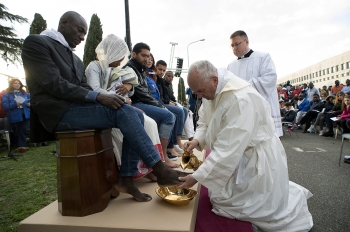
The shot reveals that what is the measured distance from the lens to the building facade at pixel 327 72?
35.9m

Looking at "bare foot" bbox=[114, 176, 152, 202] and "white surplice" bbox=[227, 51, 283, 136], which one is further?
"white surplice" bbox=[227, 51, 283, 136]

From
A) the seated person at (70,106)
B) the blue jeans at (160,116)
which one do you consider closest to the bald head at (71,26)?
the seated person at (70,106)

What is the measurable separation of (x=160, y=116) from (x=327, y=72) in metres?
49.3

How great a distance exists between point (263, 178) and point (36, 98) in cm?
195

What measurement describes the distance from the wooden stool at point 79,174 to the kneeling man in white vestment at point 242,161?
68cm

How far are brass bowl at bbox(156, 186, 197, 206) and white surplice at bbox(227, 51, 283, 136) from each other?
207cm

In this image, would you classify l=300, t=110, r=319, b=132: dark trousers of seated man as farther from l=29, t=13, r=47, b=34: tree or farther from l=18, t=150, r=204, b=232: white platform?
l=29, t=13, r=47, b=34: tree

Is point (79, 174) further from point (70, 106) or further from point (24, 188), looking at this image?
point (24, 188)

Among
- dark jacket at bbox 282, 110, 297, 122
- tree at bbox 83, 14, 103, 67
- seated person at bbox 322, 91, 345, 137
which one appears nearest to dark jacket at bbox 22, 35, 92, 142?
tree at bbox 83, 14, 103, 67

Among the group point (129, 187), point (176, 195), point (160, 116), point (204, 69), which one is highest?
point (204, 69)

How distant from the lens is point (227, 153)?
6.02 feet

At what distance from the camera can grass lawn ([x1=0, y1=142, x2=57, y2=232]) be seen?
2543 millimetres

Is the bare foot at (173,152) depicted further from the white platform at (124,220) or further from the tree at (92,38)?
the tree at (92,38)

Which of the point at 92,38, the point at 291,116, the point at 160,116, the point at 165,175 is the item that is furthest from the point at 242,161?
the point at 291,116
